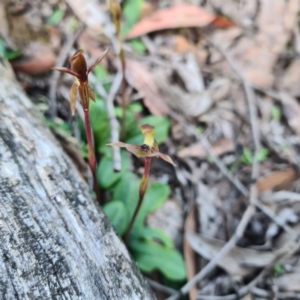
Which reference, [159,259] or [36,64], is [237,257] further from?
[36,64]

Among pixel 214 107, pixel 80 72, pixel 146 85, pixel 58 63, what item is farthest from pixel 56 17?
pixel 80 72

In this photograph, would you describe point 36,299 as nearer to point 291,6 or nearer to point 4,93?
point 4,93

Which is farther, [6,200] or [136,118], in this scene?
[136,118]

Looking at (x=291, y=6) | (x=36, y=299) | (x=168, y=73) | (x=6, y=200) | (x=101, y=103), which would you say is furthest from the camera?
(x=291, y=6)

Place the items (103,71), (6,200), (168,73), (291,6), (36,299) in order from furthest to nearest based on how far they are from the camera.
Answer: (291,6), (168,73), (103,71), (6,200), (36,299)

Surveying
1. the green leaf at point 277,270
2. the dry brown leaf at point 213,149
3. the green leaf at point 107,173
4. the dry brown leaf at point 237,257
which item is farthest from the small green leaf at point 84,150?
the green leaf at point 277,270

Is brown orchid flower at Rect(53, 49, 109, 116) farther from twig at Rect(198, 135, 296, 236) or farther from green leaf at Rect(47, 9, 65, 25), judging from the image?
green leaf at Rect(47, 9, 65, 25)

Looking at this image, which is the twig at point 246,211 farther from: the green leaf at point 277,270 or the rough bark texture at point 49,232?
the rough bark texture at point 49,232

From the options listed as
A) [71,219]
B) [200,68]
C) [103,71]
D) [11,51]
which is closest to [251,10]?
[200,68]
